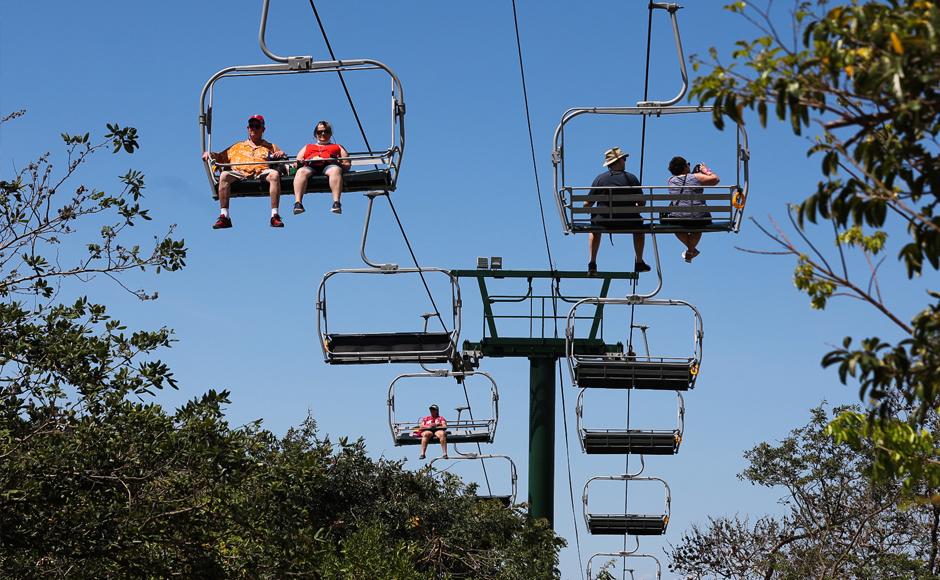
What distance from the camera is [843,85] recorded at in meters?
5.18

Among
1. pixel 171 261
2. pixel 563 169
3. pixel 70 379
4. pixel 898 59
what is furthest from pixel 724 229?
pixel 898 59

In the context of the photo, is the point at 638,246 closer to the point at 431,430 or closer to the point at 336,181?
the point at 336,181

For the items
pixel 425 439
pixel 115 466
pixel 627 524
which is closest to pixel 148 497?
pixel 115 466

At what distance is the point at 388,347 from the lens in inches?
555

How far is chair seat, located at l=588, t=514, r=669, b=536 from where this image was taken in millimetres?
20327

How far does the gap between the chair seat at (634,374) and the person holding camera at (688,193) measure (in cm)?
223

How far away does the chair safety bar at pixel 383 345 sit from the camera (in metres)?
13.8

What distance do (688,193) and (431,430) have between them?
28.3 ft

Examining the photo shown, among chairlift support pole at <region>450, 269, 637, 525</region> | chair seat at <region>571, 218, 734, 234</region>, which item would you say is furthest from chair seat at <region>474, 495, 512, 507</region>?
chair seat at <region>571, 218, 734, 234</region>

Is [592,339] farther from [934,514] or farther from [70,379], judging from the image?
[70,379]

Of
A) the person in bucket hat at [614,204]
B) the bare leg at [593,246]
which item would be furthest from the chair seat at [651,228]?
the bare leg at [593,246]

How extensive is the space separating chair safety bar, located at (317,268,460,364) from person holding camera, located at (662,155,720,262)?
243cm

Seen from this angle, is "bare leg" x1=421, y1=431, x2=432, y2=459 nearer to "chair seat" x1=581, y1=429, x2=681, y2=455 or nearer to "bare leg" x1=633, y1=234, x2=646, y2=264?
"chair seat" x1=581, y1=429, x2=681, y2=455

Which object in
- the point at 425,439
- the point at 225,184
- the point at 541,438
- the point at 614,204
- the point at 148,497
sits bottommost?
the point at 148,497
